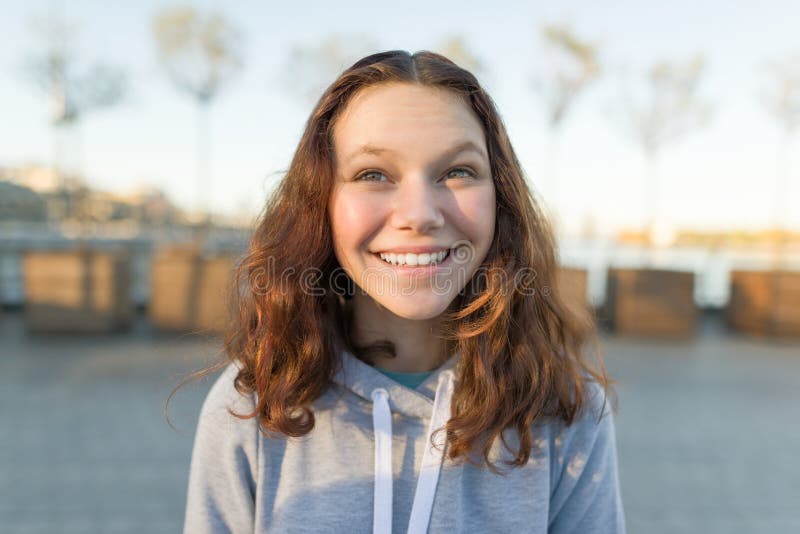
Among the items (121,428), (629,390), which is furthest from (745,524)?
(121,428)

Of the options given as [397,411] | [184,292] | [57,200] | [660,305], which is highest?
[57,200]

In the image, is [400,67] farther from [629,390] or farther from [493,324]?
[629,390]

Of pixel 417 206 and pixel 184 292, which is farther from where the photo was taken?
pixel 184 292

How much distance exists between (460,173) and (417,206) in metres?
0.12

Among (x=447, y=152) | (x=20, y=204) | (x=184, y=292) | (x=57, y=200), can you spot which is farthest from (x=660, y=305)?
(x=57, y=200)

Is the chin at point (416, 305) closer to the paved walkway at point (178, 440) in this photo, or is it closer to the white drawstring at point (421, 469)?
the white drawstring at point (421, 469)

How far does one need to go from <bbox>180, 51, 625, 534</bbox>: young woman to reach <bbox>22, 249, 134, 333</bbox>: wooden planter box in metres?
6.13

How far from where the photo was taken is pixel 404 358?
1321mm

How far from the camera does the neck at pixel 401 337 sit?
1305 mm

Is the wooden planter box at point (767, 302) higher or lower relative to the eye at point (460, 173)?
lower

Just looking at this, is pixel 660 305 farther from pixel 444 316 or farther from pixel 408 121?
pixel 408 121

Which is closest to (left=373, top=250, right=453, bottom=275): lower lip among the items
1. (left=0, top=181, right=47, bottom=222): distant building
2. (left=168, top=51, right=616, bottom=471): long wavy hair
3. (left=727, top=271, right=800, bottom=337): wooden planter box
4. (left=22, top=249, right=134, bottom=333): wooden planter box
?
(left=168, top=51, right=616, bottom=471): long wavy hair

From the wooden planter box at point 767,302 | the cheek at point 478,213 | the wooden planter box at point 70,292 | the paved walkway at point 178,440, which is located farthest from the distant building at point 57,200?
the wooden planter box at point 767,302

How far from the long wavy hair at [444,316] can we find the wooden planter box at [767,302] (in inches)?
301
